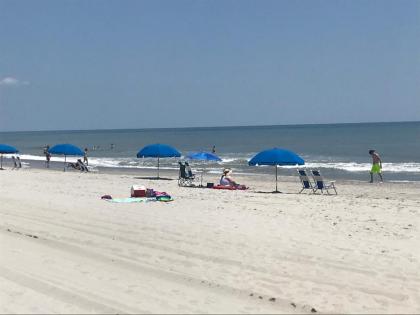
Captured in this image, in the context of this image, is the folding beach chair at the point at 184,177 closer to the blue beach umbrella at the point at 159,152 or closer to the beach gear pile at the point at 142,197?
the blue beach umbrella at the point at 159,152

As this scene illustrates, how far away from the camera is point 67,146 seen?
2600 centimetres

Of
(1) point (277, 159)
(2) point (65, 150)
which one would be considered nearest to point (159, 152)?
(1) point (277, 159)

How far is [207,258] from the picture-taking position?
24.0 ft

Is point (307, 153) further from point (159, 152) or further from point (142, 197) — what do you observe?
point (142, 197)

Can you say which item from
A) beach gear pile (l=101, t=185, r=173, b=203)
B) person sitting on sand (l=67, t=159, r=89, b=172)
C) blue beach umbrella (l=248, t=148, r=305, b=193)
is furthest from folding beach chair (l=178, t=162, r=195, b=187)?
person sitting on sand (l=67, t=159, r=89, b=172)

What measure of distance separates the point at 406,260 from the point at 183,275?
303 centimetres

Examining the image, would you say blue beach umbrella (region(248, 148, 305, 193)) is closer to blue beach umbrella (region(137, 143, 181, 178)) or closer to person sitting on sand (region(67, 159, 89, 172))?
blue beach umbrella (region(137, 143, 181, 178))

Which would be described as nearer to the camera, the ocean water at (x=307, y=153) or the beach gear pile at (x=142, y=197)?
the beach gear pile at (x=142, y=197)

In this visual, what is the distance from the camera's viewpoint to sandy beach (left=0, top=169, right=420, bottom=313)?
18.1 ft

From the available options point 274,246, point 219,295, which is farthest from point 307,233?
point 219,295

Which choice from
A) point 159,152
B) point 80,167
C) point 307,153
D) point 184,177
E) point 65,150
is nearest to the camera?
point 184,177

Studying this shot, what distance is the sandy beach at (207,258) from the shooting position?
553 centimetres

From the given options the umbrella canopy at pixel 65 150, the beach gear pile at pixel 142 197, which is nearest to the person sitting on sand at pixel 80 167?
the umbrella canopy at pixel 65 150

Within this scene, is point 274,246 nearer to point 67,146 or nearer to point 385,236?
point 385,236
